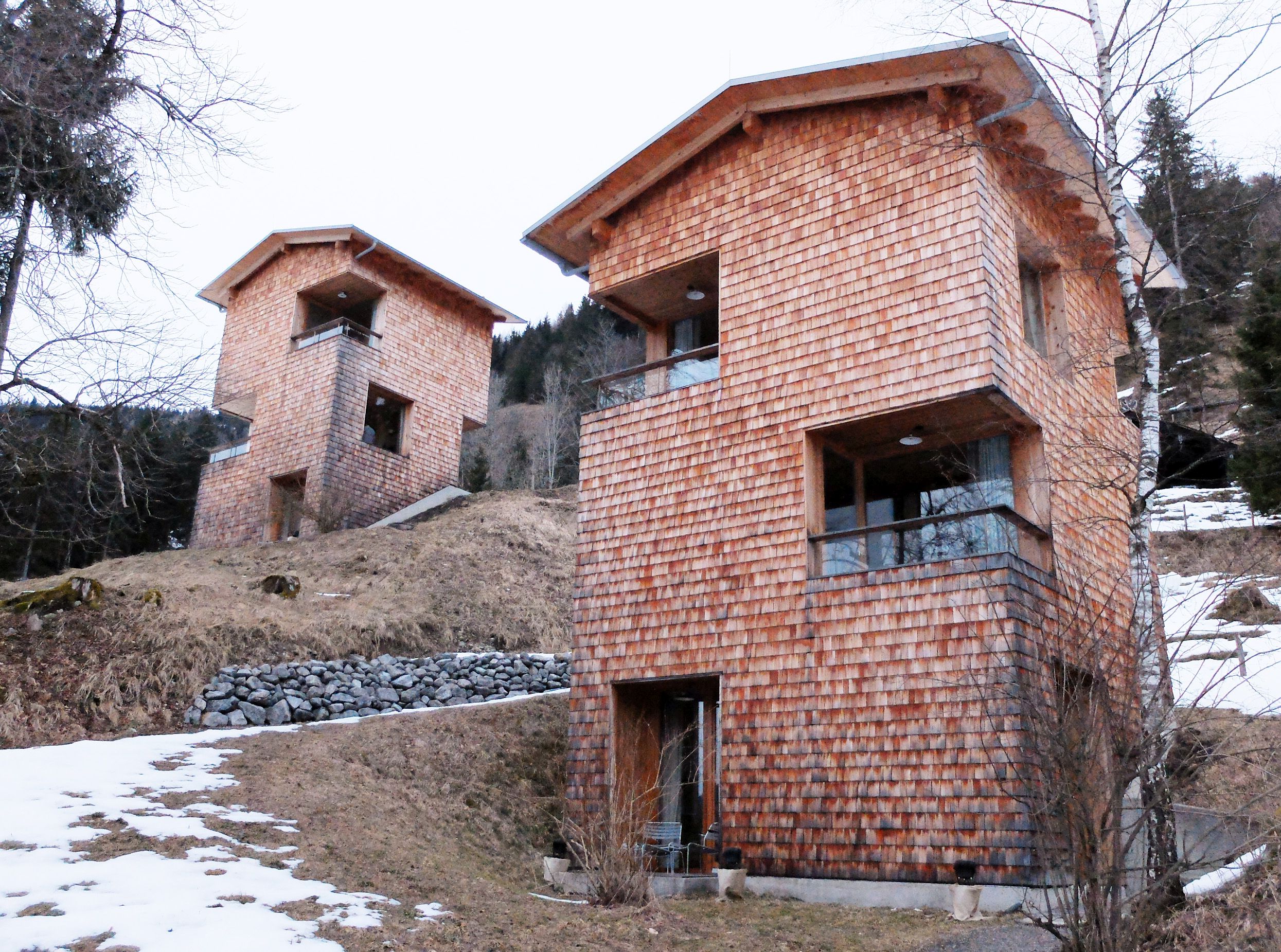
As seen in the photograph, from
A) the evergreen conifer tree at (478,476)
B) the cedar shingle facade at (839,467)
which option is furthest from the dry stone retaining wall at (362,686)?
the evergreen conifer tree at (478,476)

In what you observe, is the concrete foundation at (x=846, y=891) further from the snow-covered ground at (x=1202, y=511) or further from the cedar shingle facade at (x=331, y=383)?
the snow-covered ground at (x=1202, y=511)

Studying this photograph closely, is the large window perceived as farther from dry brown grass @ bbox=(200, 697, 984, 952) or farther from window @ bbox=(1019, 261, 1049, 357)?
dry brown grass @ bbox=(200, 697, 984, 952)

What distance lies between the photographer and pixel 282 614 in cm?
1619

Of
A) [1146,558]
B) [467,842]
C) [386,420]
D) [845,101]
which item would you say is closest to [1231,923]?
[1146,558]

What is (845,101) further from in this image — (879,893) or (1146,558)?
(879,893)

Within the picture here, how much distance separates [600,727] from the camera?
12.1m

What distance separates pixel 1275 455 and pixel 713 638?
516 inches

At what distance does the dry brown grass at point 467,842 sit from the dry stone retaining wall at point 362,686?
100 centimetres

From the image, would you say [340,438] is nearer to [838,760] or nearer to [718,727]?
[718,727]

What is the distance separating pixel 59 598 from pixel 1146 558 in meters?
13.6

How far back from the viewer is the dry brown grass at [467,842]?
Answer: 23.9 feet

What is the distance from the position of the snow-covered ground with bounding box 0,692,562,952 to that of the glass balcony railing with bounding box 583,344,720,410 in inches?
258

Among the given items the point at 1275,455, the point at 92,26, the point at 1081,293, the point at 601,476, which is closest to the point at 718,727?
the point at 601,476

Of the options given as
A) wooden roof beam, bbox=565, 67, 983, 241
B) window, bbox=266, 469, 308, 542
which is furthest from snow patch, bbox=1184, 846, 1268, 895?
window, bbox=266, 469, 308, 542
